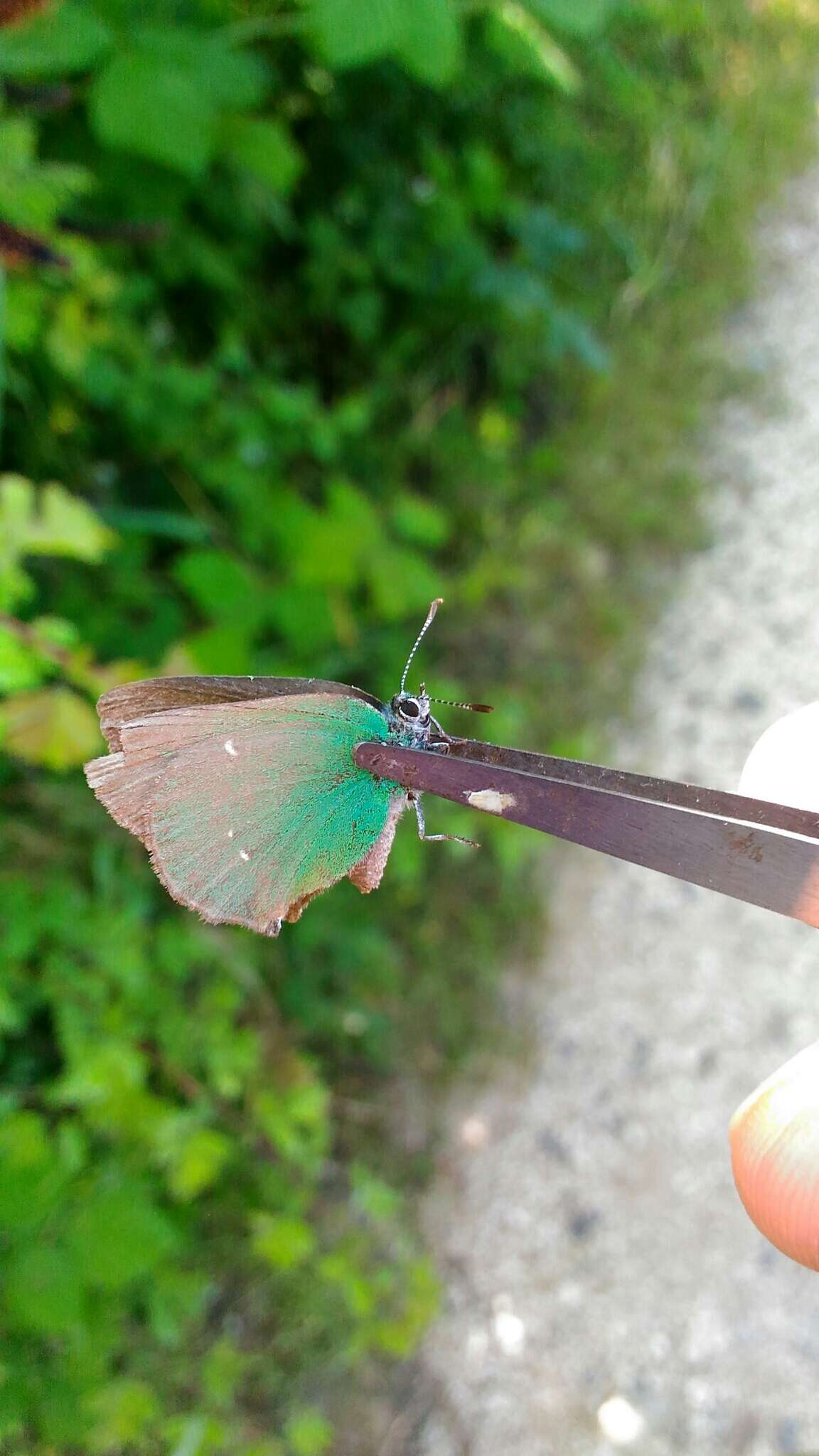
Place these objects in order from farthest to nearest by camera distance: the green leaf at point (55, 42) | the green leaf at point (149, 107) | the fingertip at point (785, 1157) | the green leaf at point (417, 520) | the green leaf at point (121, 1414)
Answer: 1. the green leaf at point (417, 520)
2. the green leaf at point (121, 1414)
3. the green leaf at point (149, 107)
4. the green leaf at point (55, 42)
5. the fingertip at point (785, 1157)

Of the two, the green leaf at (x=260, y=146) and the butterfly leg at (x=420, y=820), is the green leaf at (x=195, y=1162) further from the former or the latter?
the green leaf at (x=260, y=146)

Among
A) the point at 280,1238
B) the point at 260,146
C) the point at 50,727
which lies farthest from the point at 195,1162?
the point at 260,146

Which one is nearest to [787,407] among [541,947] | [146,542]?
[541,947]

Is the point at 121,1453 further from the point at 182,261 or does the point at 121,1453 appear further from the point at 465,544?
the point at 182,261

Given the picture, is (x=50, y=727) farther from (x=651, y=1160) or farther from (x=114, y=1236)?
(x=651, y=1160)

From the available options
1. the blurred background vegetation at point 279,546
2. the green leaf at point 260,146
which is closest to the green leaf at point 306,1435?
the blurred background vegetation at point 279,546

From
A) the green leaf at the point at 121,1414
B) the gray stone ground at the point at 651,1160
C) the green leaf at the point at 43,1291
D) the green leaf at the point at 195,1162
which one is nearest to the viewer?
the green leaf at the point at 43,1291
